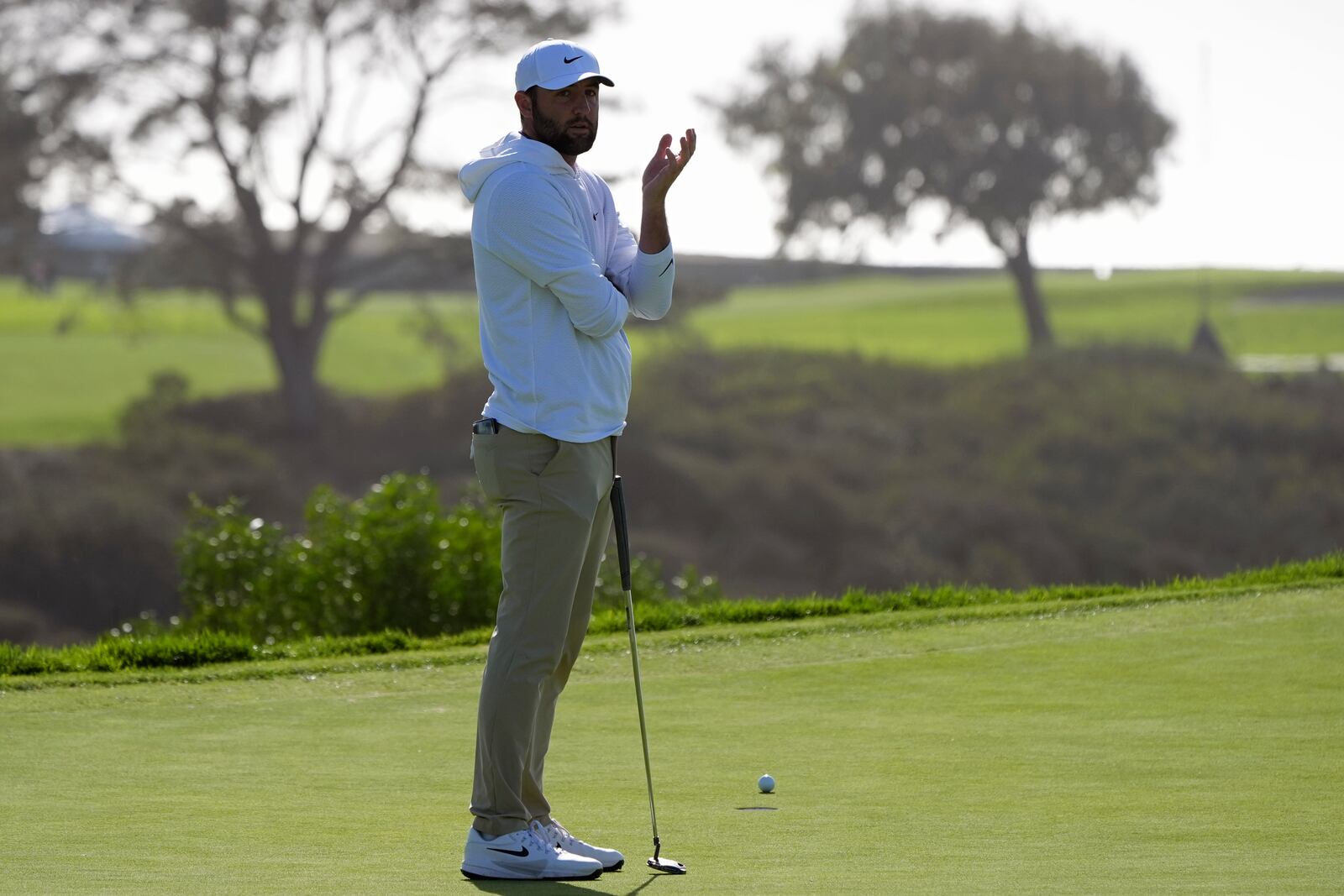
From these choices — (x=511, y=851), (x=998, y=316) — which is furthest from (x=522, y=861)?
(x=998, y=316)

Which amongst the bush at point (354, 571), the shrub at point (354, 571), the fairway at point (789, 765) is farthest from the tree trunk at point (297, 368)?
the fairway at point (789, 765)

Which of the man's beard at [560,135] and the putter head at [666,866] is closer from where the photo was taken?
the putter head at [666,866]

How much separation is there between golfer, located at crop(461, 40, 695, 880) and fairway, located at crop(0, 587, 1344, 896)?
0.26 m

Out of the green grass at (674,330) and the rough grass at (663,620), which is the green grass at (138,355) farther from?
the rough grass at (663,620)

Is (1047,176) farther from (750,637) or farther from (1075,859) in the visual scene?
(1075,859)

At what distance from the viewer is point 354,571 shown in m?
11.6

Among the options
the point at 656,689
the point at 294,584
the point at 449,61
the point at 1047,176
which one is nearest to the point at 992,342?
the point at 1047,176

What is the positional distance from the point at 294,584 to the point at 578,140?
26.0ft

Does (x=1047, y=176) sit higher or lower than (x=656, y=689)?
higher

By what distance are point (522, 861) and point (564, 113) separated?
173 centimetres

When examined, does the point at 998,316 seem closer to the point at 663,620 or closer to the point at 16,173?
the point at 16,173

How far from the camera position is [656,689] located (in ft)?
23.2

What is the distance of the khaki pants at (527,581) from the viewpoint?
14.1ft

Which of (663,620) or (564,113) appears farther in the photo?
(663,620)
